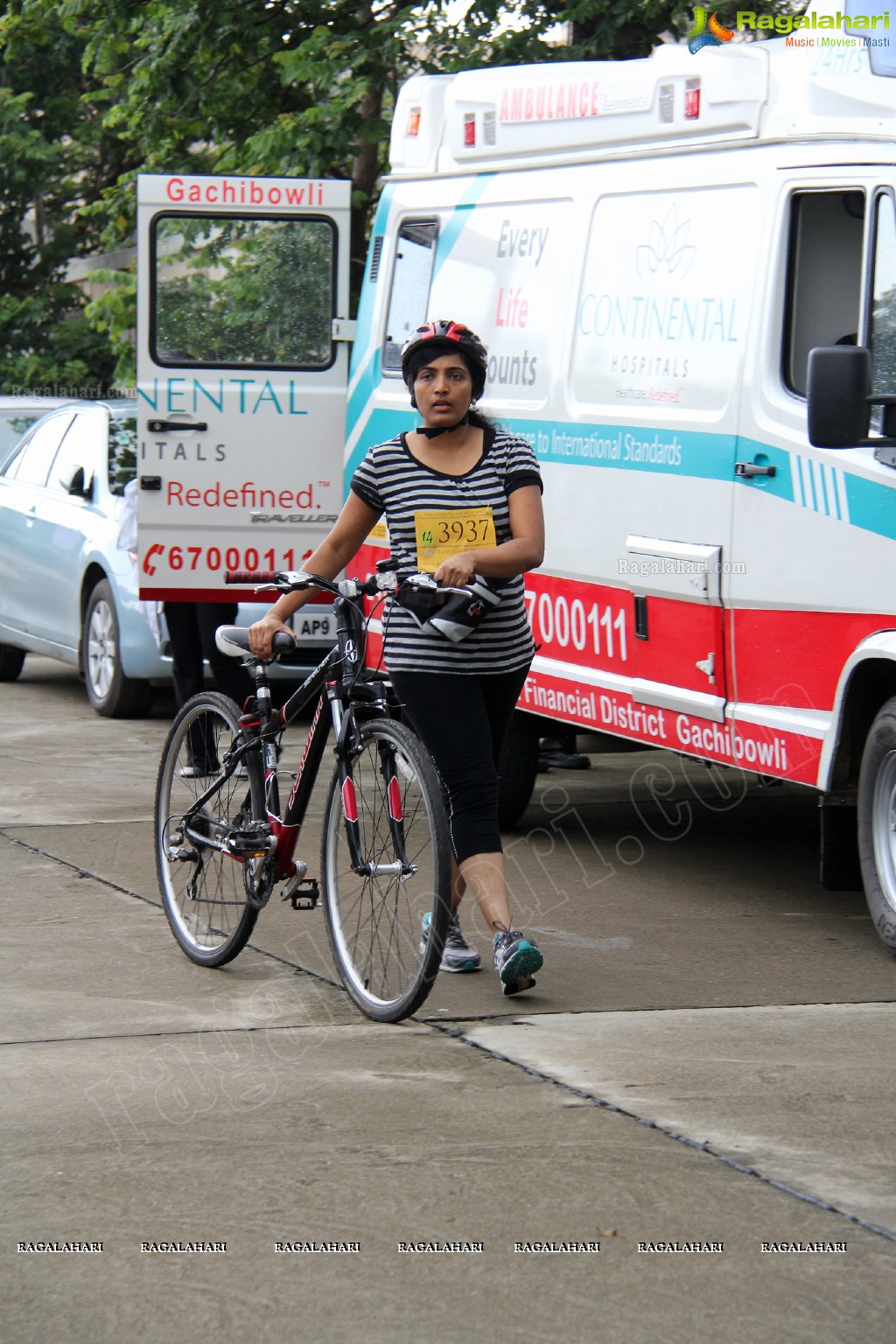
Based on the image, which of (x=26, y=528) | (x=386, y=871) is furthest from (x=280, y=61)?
(x=386, y=871)

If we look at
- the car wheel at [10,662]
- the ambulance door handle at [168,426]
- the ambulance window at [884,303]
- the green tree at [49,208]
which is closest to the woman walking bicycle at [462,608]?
the ambulance window at [884,303]

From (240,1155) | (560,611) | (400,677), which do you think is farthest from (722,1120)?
(560,611)

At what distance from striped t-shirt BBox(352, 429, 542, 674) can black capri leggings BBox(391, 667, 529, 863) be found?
43mm

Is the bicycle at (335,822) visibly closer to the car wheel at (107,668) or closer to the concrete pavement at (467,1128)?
the concrete pavement at (467,1128)

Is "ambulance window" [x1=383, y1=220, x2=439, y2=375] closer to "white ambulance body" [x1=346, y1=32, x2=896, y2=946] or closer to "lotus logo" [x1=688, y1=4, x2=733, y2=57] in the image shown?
"white ambulance body" [x1=346, y1=32, x2=896, y2=946]

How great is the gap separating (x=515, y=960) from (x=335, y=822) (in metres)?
0.59

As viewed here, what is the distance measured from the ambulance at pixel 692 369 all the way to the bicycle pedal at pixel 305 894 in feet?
5.28

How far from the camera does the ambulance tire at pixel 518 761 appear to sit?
812cm

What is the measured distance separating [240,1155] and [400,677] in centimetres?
160

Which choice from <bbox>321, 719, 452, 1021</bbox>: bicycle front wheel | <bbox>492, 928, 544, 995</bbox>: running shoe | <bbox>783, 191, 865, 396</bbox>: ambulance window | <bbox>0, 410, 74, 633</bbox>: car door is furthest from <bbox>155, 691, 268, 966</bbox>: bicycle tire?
<bbox>0, 410, 74, 633</bbox>: car door

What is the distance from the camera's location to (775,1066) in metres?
4.93

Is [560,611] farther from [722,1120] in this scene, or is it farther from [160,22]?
[160,22]

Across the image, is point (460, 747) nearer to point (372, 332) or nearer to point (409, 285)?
point (409, 285)

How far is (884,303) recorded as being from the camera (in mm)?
6020
